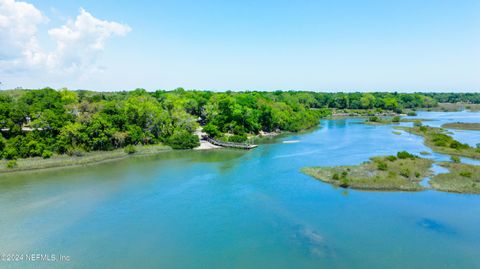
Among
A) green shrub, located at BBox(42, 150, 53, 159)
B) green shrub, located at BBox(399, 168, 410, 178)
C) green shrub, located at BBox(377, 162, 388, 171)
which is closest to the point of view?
green shrub, located at BBox(399, 168, 410, 178)

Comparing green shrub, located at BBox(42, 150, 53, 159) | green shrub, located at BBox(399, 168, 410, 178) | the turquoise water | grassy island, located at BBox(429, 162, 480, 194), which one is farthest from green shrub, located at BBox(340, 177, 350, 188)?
green shrub, located at BBox(42, 150, 53, 159)

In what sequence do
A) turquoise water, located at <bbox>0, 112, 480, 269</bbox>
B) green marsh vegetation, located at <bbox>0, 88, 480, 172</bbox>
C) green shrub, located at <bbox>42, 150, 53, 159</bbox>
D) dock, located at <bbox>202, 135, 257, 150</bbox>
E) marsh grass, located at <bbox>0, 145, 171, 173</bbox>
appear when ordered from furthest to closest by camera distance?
dock, located at <bbox>202, 135, 257, 150</bbox> → green marsh vegetation, located at <bbox>0, 88, 480, 172</bbox> → green shrub, located at <bbox>42, 150, 53, 159</bbox> → marsh grass, located at <bbox>0, 145, 171, 173</bbox> → turquoise water, located at <bbox>0, 112, 480, 269</bbox>

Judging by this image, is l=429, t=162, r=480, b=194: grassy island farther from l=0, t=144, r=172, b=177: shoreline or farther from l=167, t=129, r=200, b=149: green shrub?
l=0, t=144, r=172, b=177: shoreline

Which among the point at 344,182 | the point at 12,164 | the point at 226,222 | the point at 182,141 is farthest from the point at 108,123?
the point at 344,182

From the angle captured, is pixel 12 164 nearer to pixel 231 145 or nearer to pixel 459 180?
pixel 231 145

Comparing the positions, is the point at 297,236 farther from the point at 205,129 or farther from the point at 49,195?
the point at 205,129

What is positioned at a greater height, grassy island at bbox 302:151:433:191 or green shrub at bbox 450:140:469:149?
green shrub at bbox 450:140:469:149

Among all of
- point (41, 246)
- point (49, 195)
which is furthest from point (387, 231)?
point (49, 195)
